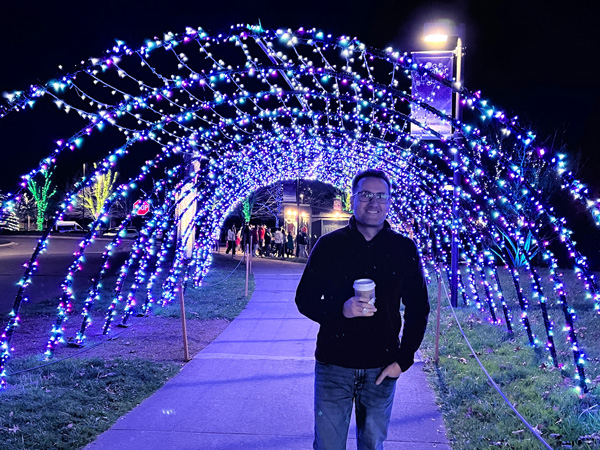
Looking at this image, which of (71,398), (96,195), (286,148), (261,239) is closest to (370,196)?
(71,398)

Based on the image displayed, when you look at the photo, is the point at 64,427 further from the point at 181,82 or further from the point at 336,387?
the point at 181,82

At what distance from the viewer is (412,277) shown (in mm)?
2660

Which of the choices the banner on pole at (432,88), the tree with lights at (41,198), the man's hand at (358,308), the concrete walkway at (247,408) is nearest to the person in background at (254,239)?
the banner on pole at (432,88)

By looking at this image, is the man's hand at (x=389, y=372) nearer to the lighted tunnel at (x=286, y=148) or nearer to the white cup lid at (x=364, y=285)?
the white cup lid at (x=364, y=285)

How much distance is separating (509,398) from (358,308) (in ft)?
11.1

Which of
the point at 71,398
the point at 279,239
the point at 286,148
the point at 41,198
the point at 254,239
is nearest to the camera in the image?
the point at 71,398

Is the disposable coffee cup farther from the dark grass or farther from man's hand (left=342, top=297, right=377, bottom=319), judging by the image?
the dark grass

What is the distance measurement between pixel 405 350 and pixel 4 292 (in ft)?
44.0

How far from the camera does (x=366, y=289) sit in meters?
2.38

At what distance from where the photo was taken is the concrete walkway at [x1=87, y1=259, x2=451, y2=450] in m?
4.01

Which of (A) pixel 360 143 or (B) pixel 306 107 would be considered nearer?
(B) pixel 306 107

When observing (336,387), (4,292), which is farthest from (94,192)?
(336,387)

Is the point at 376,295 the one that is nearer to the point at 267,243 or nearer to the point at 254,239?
the point at 254,239

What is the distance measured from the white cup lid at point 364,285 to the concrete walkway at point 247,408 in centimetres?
205
